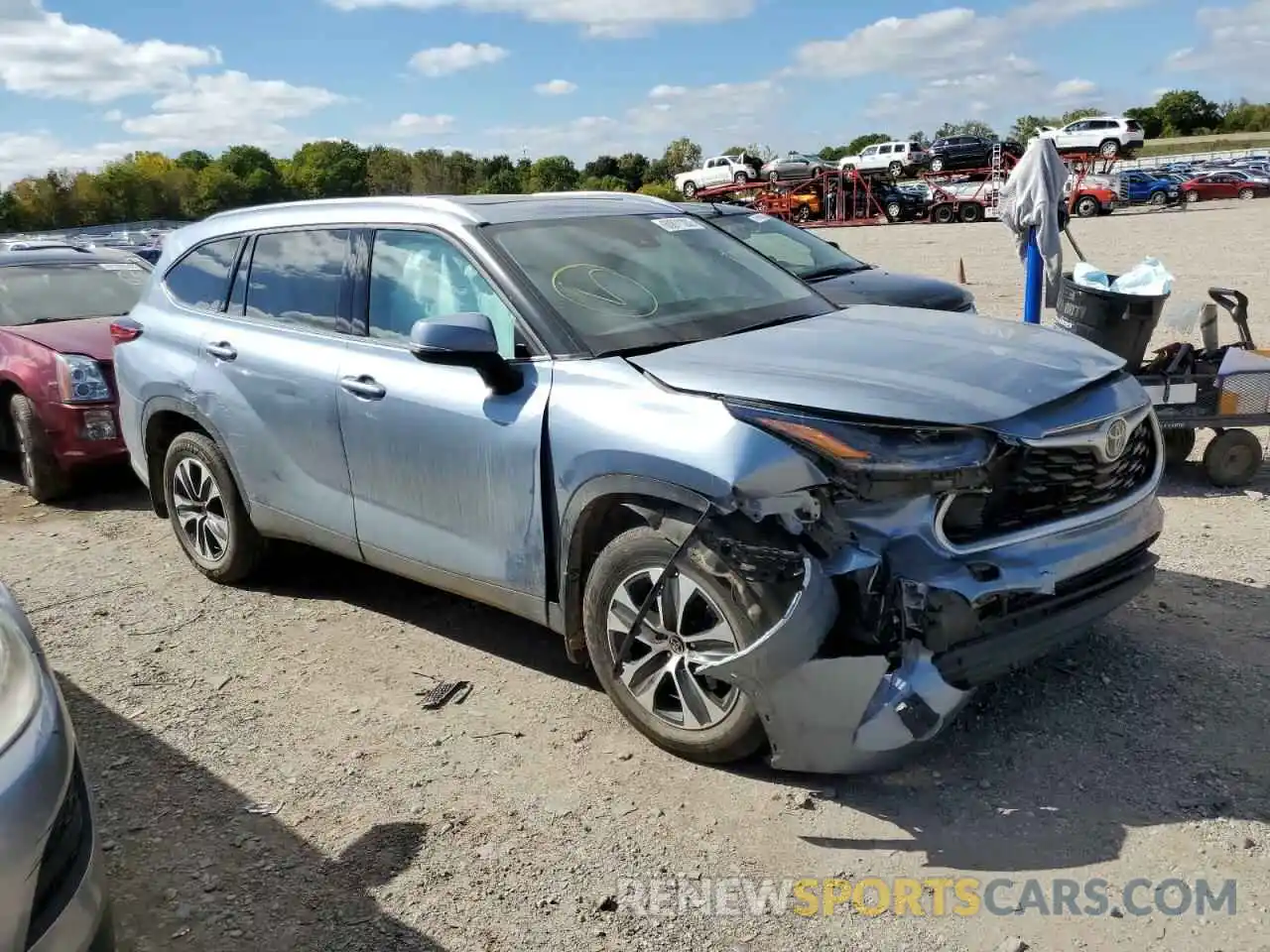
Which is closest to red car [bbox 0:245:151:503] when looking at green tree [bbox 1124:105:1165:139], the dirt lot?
the dirt lot

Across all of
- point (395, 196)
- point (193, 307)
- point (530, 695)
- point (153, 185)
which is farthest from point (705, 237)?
point (153, 185)

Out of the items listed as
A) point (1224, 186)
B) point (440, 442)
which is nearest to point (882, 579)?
point (440, 442)

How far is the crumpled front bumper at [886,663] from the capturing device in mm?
2902

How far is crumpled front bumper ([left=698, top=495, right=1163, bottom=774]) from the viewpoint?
2.90m

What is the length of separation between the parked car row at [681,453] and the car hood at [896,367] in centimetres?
2

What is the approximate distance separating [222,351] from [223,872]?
2.56 m

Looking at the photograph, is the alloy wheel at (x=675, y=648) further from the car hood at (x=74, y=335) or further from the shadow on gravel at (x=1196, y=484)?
the car hood at (x=74, y=335)

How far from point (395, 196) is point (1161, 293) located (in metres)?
4.43

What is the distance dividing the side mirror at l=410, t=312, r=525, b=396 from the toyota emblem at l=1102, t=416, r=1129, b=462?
6.39ft

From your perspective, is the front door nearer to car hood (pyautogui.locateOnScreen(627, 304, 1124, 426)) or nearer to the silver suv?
the silver suv

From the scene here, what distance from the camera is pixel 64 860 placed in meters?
2.15

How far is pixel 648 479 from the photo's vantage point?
10.5 feet

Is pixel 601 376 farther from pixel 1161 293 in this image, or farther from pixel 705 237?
pixel 1161 293

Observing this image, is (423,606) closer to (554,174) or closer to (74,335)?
(74,335)
